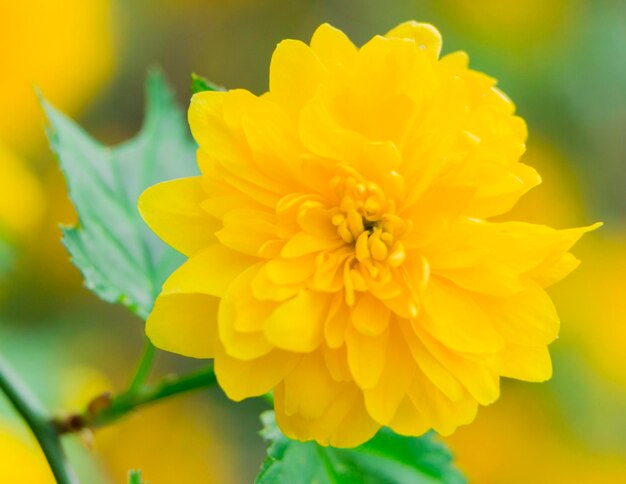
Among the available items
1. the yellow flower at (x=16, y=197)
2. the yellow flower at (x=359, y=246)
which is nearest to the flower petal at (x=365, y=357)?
the yellow flower at (x=359, y=246)

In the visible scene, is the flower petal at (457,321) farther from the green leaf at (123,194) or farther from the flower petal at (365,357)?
the green leaf at (123,194)

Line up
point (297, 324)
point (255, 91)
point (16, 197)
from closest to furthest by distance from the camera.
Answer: point (297, 324) → point (16, 197) → point (255, 91)

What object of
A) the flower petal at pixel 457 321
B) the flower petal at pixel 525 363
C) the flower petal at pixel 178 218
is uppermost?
the flower petal at pixel 178 218

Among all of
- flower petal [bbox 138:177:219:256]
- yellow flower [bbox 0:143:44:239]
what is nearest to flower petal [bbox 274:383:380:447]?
flower petal [bbox 138:177:219:256]

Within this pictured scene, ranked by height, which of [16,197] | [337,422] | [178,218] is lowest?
[16,197]

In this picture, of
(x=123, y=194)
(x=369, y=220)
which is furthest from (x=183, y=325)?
(x=123, y=194)

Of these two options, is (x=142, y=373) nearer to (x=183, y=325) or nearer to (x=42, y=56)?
(x=183, y=325)

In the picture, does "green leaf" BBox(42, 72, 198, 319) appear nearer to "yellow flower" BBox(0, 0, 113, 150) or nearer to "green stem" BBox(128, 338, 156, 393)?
"green stem" BBox(128, 338, 156, 393)

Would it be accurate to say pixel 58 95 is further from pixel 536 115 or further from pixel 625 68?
pixel 625 68
